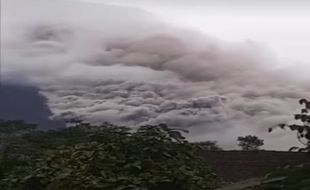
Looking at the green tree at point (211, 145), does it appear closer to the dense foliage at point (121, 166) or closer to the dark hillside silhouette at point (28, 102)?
the dark hillside silhouette at point (28, 102)

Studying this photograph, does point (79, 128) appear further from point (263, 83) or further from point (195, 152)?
point (263, 83)

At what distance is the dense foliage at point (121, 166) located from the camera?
12.9 ft

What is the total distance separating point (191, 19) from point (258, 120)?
132 centimetres

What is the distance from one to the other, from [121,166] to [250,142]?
3.45 metres

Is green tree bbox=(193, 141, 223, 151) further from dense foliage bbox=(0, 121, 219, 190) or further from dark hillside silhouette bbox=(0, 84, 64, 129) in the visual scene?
dense foliage bbox=(0, 121, 219, 190)

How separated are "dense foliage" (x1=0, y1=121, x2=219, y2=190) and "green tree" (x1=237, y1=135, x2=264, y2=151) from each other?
273 centimetres

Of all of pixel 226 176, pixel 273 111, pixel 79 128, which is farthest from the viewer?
pixel 273 111

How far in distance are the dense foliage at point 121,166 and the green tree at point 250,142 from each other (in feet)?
8.97

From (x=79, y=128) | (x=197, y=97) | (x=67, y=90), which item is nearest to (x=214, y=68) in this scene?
(x=197, y=97)

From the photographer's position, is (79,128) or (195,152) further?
(79,128)

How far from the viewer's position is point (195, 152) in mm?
4422

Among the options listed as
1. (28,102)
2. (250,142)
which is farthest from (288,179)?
(28,102)

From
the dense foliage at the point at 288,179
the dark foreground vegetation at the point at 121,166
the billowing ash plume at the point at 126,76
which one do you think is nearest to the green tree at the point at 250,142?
the billowing ash plume at the point at 126,76

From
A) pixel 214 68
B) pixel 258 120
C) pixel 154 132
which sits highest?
pixel 214 68
